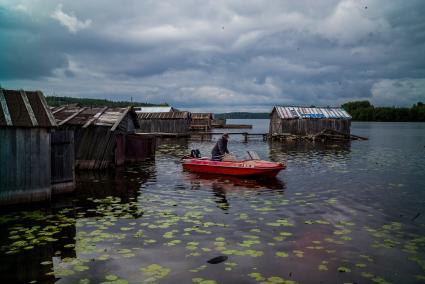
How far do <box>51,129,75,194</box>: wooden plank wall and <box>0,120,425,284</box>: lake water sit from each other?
0.53 m

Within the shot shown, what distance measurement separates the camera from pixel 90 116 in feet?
78.6

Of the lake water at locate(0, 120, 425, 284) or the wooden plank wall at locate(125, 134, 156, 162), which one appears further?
the wooden plank wall at locate(125, 134, 156, 162)

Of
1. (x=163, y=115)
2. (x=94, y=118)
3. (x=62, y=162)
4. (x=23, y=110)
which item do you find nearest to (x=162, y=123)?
(x=163, y=115)

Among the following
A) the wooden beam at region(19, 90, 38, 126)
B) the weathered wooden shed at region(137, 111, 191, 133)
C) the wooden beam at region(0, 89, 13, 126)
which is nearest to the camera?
the wooden beam at region(0, 89, 13, 126)

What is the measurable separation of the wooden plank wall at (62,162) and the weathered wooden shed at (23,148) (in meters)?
Result: 1.03

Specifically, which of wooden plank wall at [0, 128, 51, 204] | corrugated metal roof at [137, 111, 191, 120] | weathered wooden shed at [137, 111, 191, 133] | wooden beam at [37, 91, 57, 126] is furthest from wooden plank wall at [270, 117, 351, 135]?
wooden plank wall at [0, 128, 51, 204]

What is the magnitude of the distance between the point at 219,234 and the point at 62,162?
771 cm

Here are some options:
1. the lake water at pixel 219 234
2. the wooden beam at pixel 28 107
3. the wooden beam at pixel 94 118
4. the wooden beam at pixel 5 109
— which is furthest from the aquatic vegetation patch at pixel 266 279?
the wooden beam at pixel 94 118

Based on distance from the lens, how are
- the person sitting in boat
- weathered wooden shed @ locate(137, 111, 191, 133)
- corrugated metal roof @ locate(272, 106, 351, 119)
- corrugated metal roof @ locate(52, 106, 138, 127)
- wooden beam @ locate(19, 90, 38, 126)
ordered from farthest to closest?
weathered wooden shed @ locate(137, 111, 191, 133), corrugated metal roof @ locate(272, 106, 351, 119), corrugated metal roof @ locate(52, 106, 138, 127), the person sitting in boat, wooden beam @ locate(19, 90, 38, 126)

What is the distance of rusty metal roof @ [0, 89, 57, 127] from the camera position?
1293cm

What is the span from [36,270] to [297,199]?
35.3ft

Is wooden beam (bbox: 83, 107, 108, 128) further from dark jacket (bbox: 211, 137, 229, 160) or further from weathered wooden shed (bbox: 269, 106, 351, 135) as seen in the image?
weathered wooden shed (bbox: 269, 106, 351, 135)

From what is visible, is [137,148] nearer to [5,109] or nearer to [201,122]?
[5,109]

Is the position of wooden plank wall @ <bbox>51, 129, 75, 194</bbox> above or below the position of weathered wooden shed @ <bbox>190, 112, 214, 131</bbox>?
below
